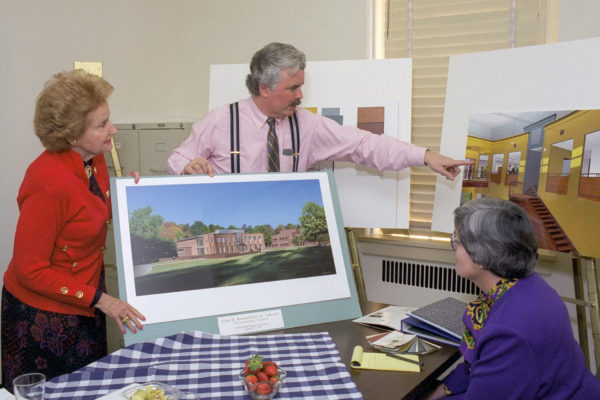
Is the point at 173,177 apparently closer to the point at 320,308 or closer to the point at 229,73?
the point at 320,308

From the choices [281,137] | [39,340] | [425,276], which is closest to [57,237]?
[39,340]

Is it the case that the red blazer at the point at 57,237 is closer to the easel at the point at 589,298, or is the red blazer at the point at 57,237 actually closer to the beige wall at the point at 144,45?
the beige wall at the point at 144,45

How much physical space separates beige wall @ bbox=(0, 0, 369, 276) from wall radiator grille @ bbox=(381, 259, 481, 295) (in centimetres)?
136

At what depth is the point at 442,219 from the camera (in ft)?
8.86

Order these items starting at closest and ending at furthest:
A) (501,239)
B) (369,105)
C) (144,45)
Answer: (501,239) < (369,105) < (144,45)

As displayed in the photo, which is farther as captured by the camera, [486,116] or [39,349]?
[486,116]

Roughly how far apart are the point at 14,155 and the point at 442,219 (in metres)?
2.57

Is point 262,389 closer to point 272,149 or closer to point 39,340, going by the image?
point 39,340

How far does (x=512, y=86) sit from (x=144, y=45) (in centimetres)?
278

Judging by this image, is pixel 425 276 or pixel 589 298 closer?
pixel 589 298

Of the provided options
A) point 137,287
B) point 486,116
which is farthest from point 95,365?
point 486,116

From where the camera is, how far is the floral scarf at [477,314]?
5.16 ft

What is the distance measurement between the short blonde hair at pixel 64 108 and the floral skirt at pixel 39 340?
58 centimetres

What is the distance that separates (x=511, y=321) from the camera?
4.68 feet
